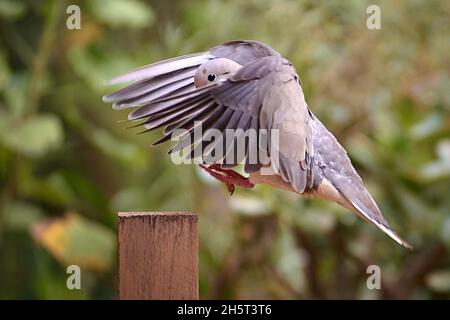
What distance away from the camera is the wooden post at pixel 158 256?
72.4 inches

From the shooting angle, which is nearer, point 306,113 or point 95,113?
point 306,113

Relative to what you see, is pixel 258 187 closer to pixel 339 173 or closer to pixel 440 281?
pixel 440 281

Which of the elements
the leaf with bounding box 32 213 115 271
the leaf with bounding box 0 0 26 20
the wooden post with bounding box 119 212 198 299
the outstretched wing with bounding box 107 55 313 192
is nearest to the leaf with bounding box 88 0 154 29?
the leaf with bounding box 0 0 26 20

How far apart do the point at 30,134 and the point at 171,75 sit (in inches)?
84.8

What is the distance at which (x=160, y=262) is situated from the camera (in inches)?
72.9

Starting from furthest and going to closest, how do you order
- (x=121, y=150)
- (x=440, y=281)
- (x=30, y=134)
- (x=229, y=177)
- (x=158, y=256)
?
(x=121, y=150), (x=30, y=134), (x=440, y=281), (x=229, y=177), (x=158, y=256)

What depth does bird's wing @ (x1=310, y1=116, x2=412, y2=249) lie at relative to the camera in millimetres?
2336

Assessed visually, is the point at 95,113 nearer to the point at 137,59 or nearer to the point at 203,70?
the point at 137,59

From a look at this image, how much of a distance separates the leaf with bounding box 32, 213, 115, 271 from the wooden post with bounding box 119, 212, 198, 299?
2.63 meters

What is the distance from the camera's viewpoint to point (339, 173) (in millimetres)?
2434

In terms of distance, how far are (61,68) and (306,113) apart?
337 centimetres

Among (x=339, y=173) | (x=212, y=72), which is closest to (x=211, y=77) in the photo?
(x=212, y=72)
